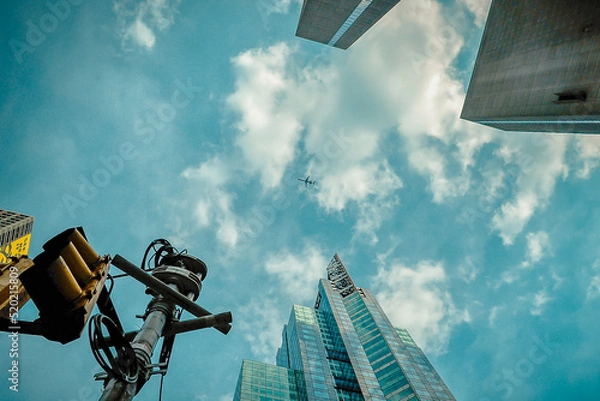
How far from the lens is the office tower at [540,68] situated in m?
35.2

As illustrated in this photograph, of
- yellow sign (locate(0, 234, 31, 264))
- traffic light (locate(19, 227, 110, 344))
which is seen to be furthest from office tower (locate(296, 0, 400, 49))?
yellow sign (locate(0, 234, 31, 264))

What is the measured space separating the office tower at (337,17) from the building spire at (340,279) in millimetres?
82903

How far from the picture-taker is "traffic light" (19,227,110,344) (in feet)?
7.66

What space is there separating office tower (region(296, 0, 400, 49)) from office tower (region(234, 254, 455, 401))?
76349 mm

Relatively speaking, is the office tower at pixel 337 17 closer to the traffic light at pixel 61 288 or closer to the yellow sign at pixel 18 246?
the traffic light at pixel 61 288

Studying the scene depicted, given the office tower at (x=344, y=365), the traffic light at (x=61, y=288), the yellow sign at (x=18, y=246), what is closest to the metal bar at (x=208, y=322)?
the traffic light at (x=61, y=288)

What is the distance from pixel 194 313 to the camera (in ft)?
14.4

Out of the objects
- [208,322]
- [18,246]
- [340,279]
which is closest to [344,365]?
[340,279]

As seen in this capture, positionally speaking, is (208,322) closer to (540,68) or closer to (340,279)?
(540,68)

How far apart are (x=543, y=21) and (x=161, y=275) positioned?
56080mm

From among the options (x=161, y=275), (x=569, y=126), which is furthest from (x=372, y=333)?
(x=161, y=275)

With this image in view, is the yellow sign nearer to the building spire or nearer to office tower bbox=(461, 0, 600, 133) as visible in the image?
the building spire

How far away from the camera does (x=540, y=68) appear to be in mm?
42375

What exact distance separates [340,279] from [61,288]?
5494 inches
